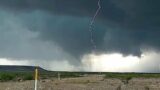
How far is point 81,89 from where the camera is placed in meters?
73.1

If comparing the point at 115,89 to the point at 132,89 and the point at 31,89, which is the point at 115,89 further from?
the point at 31,89

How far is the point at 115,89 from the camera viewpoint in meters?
73.2

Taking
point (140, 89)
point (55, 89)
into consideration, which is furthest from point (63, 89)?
point (140, 89)

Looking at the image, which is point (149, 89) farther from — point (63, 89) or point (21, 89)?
point (21, 89)

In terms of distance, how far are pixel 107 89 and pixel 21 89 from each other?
522 inches

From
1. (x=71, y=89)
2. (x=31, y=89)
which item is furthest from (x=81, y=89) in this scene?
A: (x=31, y=89)

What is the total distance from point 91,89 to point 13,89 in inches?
482

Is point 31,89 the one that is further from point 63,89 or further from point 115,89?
point 115,89

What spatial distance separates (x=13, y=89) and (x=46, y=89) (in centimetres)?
532

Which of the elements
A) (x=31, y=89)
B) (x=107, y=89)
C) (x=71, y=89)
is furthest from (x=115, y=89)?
(x=31, y=89)

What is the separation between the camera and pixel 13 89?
73.8m

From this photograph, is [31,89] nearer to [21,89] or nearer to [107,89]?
[21,89]

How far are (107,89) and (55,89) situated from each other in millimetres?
7904

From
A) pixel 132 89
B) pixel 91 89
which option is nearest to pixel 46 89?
pixel 91 89
